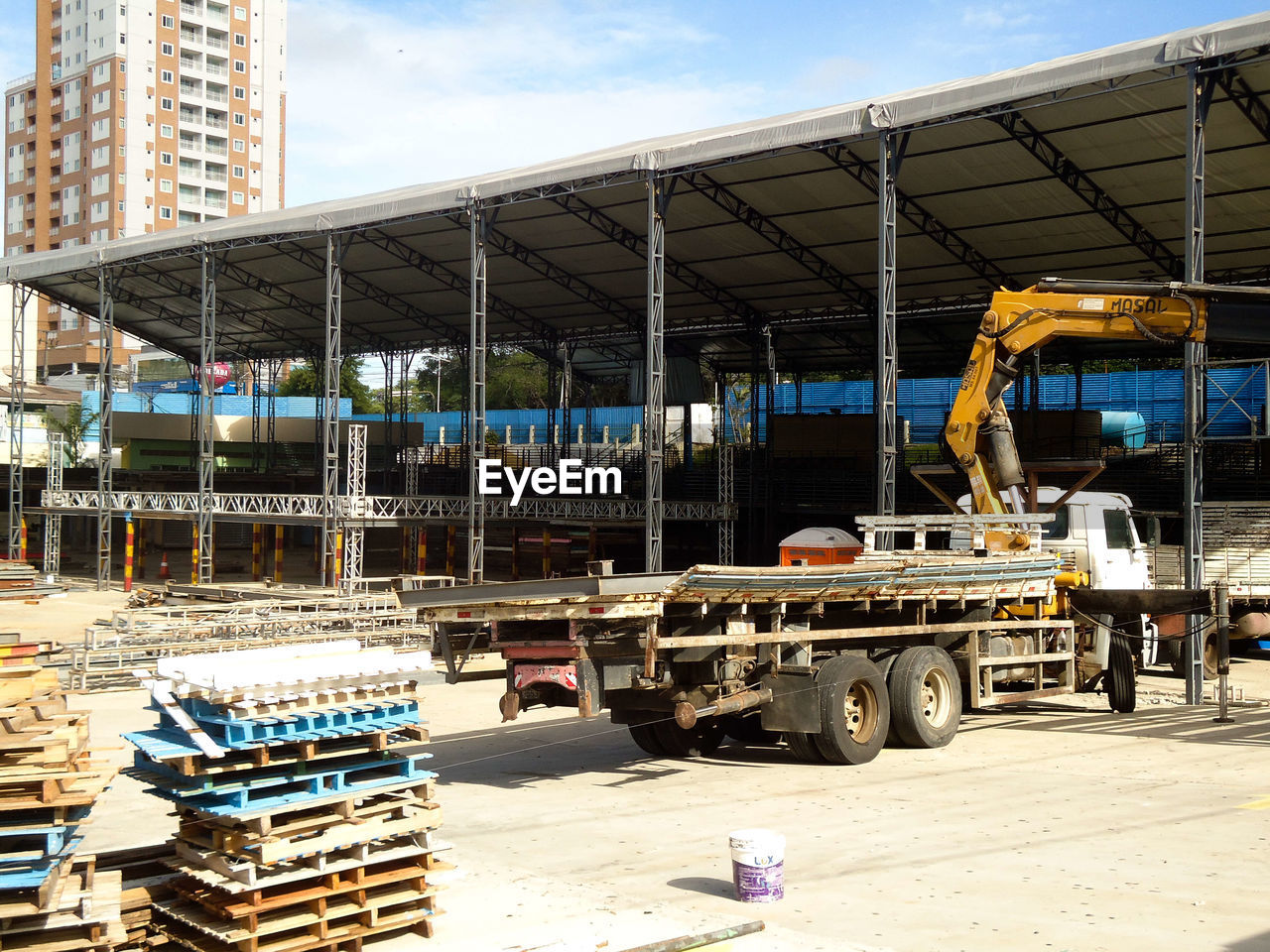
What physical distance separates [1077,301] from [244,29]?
331 feet

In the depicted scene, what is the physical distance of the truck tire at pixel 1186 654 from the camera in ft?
61.9

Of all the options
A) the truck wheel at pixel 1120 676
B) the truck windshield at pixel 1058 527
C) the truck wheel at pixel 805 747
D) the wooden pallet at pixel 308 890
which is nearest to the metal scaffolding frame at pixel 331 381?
the truck windshield at pixel 1058 527

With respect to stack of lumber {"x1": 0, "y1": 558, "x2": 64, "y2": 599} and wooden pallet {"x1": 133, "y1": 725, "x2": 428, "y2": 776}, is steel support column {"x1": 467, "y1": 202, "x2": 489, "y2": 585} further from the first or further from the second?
wooden pallet {"x1": 133, "y1": 725, "x2": 428, "y2": 776}

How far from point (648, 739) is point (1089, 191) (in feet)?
65.2

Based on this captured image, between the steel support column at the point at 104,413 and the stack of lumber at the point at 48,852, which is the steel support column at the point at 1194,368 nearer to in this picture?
the stack of lumber at the point at 48,852

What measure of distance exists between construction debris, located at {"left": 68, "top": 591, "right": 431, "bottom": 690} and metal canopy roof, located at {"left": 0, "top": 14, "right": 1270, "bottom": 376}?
34.8ft

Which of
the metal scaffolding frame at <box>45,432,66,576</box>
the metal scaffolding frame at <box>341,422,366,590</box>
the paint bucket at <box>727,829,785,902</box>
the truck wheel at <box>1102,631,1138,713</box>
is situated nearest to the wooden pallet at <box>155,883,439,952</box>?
the paint bucket at <box>727,829,785,902</box>

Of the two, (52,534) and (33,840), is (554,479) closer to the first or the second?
(52,534)

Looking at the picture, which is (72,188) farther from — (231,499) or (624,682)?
(624,682)

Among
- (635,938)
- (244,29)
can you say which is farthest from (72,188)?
(635,938)

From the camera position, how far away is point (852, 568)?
13.2 meters

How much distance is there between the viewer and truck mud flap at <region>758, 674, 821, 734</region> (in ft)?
43.4

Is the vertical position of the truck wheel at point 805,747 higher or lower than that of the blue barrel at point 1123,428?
lower

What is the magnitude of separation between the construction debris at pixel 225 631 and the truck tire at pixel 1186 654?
12.2 m
